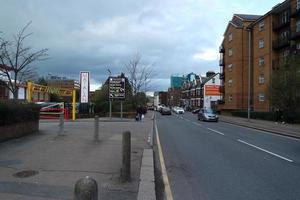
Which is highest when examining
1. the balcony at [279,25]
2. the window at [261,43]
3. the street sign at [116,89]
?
the balcony at [279,25]

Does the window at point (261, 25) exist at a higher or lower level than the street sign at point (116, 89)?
higher

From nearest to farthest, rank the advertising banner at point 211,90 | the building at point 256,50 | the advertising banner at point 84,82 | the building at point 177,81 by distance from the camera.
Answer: the advertising banner at point 84,82 → the building at point 256,50 → the advertising banner at point 211,90 → the building at point 177,81

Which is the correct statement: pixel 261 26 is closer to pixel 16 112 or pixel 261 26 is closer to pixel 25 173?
pixel 16 112

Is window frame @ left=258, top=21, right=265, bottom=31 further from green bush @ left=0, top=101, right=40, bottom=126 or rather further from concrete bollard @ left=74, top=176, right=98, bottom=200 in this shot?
concrete bollard @ left=74, top=176, right=98, bottom=200

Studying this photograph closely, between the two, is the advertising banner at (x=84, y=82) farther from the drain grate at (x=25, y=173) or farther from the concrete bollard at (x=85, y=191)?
the concrete bollard at (x=85, y=191)

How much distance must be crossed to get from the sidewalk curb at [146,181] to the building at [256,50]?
30.4 meters

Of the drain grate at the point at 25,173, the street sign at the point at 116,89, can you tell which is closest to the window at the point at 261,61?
the street sign at the point at 116,89

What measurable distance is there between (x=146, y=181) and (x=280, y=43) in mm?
45824

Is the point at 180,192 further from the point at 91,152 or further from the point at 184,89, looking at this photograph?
the point at 184,89

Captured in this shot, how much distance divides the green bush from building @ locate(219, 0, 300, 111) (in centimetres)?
2691

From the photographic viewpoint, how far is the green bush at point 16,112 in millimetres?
13617

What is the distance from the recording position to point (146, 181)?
7711 millimetres

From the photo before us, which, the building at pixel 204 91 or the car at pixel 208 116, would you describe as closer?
the car at pixel 208 116

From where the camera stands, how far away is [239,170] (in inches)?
389
